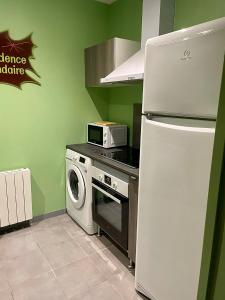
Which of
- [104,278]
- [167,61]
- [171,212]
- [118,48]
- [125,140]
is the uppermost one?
[118,48]

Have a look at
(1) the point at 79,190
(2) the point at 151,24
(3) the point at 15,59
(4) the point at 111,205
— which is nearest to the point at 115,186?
(4) the point at 111,205

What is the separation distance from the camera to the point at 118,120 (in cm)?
296

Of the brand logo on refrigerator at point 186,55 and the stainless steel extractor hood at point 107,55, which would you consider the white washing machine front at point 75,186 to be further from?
the brand logo on refrigerator at point 186,55

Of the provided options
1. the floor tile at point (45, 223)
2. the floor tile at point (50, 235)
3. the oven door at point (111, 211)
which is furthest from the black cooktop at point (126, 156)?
the floor tile at point (45, 223)

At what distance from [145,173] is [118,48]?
141 centimetres

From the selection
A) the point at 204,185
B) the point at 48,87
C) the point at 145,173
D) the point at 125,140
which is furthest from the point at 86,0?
the point at 204,185

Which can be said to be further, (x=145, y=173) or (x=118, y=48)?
(x=118, y=48)

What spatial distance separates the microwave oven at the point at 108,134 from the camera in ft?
8.56

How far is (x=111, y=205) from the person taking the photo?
86.6 inches

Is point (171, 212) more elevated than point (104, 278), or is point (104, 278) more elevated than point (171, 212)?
point (171, 212)

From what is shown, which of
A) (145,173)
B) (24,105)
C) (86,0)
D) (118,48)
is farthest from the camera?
(86,0)

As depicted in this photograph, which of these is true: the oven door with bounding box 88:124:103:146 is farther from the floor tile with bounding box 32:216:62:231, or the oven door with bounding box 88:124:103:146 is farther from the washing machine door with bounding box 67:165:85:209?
the floor tile with bounding box 32:216:62:231

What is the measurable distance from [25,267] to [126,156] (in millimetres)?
1373

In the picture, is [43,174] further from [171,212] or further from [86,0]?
[86,0]
